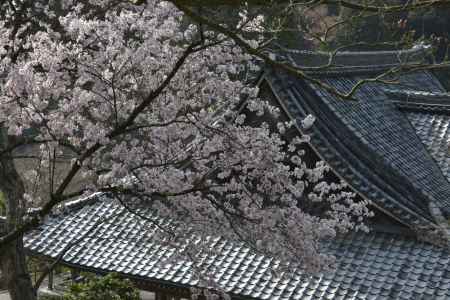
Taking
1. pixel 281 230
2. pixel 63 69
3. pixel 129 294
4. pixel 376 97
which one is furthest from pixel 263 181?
pixel 376 97

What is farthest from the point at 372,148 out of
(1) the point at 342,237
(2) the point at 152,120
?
(2) the point at 152,120

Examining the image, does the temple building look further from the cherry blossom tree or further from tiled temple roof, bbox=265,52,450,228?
the cherry blossom tree

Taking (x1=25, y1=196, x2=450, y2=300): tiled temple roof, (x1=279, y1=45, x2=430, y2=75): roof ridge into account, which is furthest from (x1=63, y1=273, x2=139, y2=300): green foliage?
(x1=279, y1=45, x2=430, y2=75): roof ridge

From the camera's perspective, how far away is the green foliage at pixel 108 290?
9430mm

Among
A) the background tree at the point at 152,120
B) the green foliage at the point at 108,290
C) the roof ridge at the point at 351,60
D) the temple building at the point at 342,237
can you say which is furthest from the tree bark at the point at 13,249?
the roof ridge at the point at 351,60

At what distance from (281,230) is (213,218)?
639 millimetres

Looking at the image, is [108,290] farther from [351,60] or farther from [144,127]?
[351,60]

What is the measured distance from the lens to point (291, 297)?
7.59m

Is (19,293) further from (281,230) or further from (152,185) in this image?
(281,230)

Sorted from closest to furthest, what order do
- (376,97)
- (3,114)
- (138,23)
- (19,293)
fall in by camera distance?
(3,114) < (138,23) < (19,293) < (376,97)

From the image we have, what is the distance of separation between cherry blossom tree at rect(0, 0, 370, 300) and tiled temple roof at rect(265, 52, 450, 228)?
2.39m

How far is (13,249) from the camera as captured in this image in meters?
6.14

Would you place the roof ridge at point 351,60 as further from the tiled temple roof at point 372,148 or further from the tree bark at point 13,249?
the tree bark at point 13,249

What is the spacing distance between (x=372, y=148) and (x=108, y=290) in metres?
4.61
